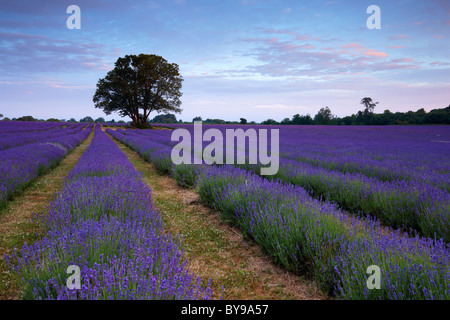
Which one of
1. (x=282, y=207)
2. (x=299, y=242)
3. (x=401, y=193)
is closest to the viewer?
(x=299, y=242)

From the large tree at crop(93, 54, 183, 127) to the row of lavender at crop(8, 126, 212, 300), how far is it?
103 feet

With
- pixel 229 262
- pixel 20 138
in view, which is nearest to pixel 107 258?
pixel 229 262

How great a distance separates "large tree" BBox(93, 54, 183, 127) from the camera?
31250 mm

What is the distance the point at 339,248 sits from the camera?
1.93 meters

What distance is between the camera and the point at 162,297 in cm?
123

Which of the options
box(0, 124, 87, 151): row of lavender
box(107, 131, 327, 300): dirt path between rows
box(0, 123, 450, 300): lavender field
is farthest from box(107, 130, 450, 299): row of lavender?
box(0, 124, 87, 151): row of lavender

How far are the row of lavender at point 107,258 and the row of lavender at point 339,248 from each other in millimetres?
890

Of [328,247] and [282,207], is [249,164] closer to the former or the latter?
[282,207]

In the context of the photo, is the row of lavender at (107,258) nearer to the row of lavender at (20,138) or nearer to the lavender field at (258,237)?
the lavender field at (258,237)

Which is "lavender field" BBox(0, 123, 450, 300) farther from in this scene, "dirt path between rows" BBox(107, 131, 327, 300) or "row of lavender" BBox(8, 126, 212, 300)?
"dirt path between rows" BBox(107, 131, 327, 300)

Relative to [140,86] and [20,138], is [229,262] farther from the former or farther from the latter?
[140,86]

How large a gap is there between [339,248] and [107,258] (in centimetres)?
171
